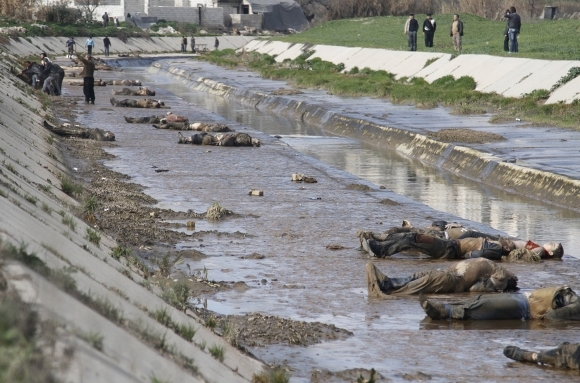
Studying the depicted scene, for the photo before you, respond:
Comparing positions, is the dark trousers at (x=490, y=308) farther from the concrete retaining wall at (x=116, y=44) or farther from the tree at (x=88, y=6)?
the tree at (x=88, y=6)

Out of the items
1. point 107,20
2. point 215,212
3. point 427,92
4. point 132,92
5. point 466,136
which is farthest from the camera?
point 107,20

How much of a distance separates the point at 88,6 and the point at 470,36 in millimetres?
52111

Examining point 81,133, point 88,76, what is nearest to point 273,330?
point 81,133

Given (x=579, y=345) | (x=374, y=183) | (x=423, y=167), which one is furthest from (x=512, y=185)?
(x=579, y=345)

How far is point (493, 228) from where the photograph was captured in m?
14.4

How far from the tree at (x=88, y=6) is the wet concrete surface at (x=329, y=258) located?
7570cm

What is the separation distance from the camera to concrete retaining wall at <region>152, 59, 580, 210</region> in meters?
16.9

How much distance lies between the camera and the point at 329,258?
11.7 m

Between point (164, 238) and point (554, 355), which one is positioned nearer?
point (554, 355)

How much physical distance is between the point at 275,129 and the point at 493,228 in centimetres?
1651

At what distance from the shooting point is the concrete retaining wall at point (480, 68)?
28781mm

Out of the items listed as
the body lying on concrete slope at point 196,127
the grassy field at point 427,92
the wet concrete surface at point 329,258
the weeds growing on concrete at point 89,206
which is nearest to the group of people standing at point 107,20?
the grassy field at point 427,92

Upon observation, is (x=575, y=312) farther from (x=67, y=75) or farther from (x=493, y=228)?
(x=67, y=75)

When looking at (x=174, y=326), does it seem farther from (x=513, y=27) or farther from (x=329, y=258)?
(x=513, y=27)
